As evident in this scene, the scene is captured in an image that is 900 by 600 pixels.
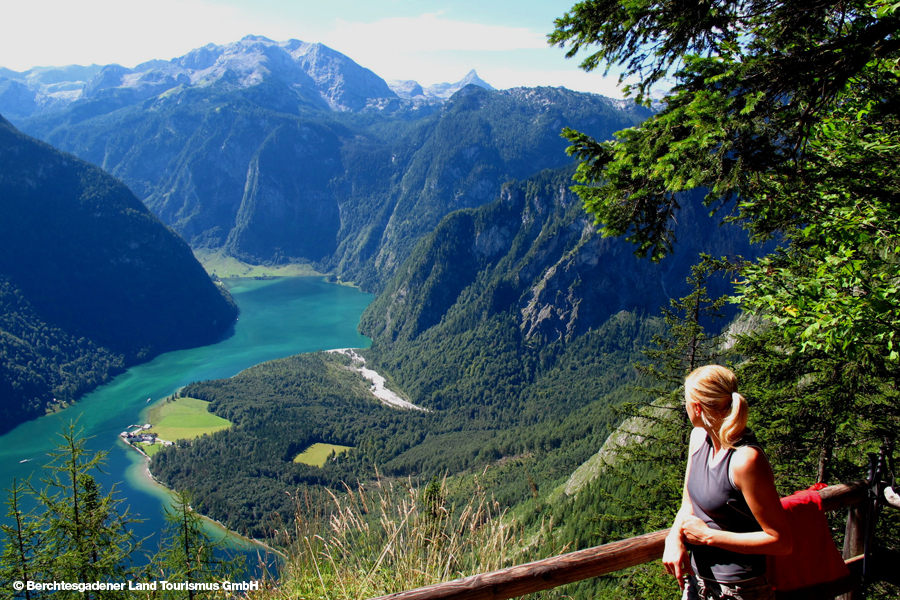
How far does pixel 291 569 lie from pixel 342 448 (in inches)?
5168

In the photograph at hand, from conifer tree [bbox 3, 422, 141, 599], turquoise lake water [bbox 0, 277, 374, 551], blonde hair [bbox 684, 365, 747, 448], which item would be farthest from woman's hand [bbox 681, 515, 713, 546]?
turquoise lake water [bbox 0, 277, 374, 551]

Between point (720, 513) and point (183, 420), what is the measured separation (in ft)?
509

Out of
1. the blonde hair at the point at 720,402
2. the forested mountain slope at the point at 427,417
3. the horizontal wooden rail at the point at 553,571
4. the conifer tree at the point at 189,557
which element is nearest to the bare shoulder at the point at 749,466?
the blonde hair at the point at 720,402

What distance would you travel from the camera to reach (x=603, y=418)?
11762cm

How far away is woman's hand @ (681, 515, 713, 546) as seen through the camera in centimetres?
409

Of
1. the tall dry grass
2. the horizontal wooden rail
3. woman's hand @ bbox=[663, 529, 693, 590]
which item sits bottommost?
the tall dry grass

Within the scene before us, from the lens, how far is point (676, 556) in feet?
14.2

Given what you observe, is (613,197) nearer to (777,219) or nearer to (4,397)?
(777,219)

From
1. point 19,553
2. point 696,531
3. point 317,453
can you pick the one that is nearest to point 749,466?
point 696,531

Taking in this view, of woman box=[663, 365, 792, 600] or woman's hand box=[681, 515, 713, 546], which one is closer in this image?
woman box=[663, 365, 792, 600]

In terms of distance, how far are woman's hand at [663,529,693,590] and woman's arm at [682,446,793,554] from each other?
47 centimetres

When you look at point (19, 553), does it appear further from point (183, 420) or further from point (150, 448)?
point (183, 420)

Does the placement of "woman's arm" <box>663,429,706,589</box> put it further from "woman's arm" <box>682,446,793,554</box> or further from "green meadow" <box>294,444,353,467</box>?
"green meadow" <box>294,444,353,467</box>

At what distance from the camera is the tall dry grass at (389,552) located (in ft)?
21.1
